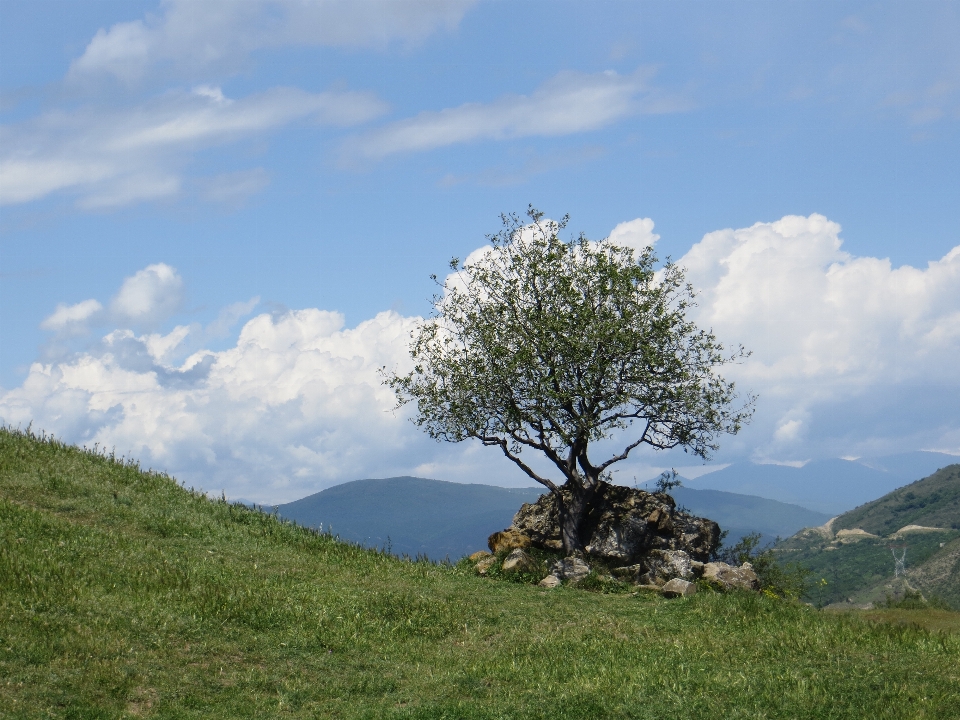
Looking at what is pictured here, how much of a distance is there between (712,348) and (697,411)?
261 centimetres

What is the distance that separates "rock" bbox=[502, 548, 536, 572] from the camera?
3244 centimetres

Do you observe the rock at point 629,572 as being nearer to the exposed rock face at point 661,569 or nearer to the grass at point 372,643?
the exposed rock face at point 661,569

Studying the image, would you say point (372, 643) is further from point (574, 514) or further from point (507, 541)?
point (574, 514)

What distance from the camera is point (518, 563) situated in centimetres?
3256

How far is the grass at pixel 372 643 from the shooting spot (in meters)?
16.1

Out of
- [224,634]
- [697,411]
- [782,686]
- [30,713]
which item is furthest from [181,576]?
[697,411]

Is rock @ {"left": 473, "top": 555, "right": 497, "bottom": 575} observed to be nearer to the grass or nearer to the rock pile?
the rock pile

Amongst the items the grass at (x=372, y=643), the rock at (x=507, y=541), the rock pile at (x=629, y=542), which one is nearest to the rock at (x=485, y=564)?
the rock pile at (x=629, y=542)

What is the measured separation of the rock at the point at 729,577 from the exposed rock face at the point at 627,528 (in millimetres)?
2555

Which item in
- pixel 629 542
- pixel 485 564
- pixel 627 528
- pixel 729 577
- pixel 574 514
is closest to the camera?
pixel 729 577

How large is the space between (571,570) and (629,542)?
4476 mm

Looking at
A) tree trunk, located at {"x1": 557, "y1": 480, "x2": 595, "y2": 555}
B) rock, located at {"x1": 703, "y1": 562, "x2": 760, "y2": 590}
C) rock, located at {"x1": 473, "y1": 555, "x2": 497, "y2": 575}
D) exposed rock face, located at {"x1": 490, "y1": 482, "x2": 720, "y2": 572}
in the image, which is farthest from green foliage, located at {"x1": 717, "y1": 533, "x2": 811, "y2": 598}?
rock, located at {"x1": 473, "y1": 555, "x2": 497, "y2": 575}

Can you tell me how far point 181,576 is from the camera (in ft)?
77.1

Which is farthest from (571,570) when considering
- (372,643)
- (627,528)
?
(372,643)
